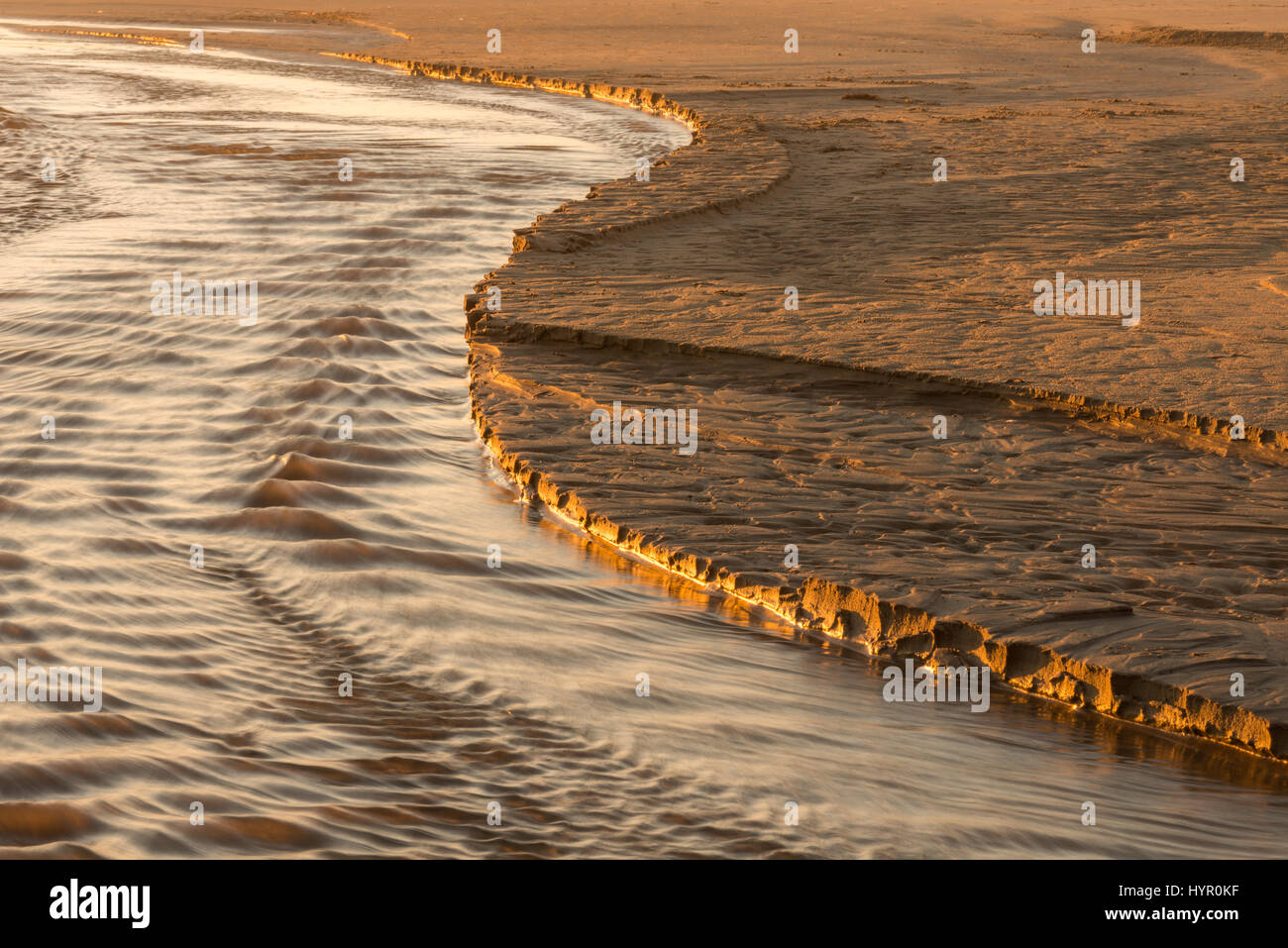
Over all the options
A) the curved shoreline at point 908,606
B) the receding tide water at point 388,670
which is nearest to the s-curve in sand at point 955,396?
the curved shoreline at point 908,606

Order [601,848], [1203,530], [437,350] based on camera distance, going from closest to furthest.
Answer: [601,848] → [1203,530] → [437,350]

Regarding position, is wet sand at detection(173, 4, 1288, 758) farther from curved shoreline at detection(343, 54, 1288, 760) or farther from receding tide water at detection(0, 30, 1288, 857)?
receding tide water at detection(0, 30, 1288, 857)

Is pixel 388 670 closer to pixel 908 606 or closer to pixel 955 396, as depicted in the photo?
pixel 908 606

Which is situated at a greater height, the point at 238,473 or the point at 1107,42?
the point at 1107,42

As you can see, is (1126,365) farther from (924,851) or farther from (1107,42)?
(1107,42)

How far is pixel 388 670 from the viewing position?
12.5 ft

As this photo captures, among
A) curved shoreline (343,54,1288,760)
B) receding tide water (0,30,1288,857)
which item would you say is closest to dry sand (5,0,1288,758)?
curved shoreline (343,54,1288,760)

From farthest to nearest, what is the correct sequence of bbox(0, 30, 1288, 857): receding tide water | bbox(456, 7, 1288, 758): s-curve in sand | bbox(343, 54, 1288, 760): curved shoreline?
bbox(456, 7, 1288, 758): s-curve in sand
bbox(343, 54, 1288, 760): curved shoreline
bbox(0, 30, 1288, 857): receding tide water

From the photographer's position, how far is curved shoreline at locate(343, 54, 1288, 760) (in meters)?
3.56

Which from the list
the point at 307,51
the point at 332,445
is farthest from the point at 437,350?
the point at 307,51

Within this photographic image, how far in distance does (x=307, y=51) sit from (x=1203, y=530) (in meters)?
20.6

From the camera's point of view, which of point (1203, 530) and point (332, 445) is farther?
point (332, 445)

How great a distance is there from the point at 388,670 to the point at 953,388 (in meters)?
2.86
